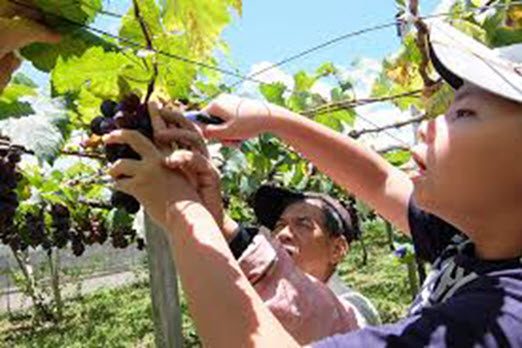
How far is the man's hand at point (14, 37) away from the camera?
116 centimetres

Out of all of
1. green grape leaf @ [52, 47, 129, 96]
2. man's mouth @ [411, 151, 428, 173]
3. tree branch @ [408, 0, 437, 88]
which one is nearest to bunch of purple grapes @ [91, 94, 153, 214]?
green grape leaf @ [52, 47, 129, 96]

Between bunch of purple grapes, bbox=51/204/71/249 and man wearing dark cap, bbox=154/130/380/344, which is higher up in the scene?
man wearing dark cap, bbox=154/130/380/344

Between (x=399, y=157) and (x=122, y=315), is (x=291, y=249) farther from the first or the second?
(x=122, y=315)

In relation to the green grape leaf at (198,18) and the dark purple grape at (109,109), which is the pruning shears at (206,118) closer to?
the dark purple grape at (109,109)

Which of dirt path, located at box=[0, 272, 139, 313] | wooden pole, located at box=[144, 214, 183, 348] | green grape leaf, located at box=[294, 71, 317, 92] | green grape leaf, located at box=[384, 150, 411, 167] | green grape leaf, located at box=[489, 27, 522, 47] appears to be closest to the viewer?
green grape leaf, located at box=[489, 27, 522, 47]

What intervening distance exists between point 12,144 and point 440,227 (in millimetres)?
1042

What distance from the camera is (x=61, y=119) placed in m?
1.97

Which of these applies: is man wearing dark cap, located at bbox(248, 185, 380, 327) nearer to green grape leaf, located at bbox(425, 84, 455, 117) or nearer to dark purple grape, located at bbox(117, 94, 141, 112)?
green grape leaf, located at bbox(425, 84, 455, 117)

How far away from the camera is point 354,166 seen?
1.69m

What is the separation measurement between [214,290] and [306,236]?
1.13 meters

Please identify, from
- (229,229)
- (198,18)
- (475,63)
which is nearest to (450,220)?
(475,63)

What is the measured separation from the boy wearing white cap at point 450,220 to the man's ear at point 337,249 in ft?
2.63

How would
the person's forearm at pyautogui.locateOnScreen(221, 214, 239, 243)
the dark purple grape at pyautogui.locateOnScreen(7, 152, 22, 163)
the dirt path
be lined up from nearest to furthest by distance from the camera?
the person's forearm at pyautogui.locateOnScreen(221, 214, 239, 243)
the dark purple grape at pyautogui.locateOnScreen(7, 152, 22, 163)
the dirt path

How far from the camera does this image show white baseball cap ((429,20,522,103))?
1.09m
